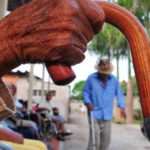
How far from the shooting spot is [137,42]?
45 centimetres

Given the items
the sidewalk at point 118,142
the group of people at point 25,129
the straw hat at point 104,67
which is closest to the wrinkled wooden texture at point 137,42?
the group of people at point 25,129

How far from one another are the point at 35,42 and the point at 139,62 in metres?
0.25

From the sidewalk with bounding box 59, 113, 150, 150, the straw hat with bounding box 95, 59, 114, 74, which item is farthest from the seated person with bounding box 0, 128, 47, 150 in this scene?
the sidewalk with bounding box 59, 113, 150, 150

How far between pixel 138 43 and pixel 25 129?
262 centimetres

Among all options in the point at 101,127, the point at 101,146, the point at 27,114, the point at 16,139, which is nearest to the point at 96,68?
the point at 101,127

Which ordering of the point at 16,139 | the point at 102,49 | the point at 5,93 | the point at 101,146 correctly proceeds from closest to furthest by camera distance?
the point at 5,93
the point at 16,139
the point at 101,146
the point at 102,49

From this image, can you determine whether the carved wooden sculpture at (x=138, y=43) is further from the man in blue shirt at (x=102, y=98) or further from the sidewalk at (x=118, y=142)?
the sidewalk at (x=118, y=142)

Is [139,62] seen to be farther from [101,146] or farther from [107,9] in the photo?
[101,146]

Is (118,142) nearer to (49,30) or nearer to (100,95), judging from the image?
(100,95)

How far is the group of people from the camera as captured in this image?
1.24m

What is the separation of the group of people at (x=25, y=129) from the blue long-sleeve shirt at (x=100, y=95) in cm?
109

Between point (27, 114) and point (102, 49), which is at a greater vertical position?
point (102, 49)

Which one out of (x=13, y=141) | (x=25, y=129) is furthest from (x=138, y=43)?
(x=25, y=129)

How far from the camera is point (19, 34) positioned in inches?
16.0
